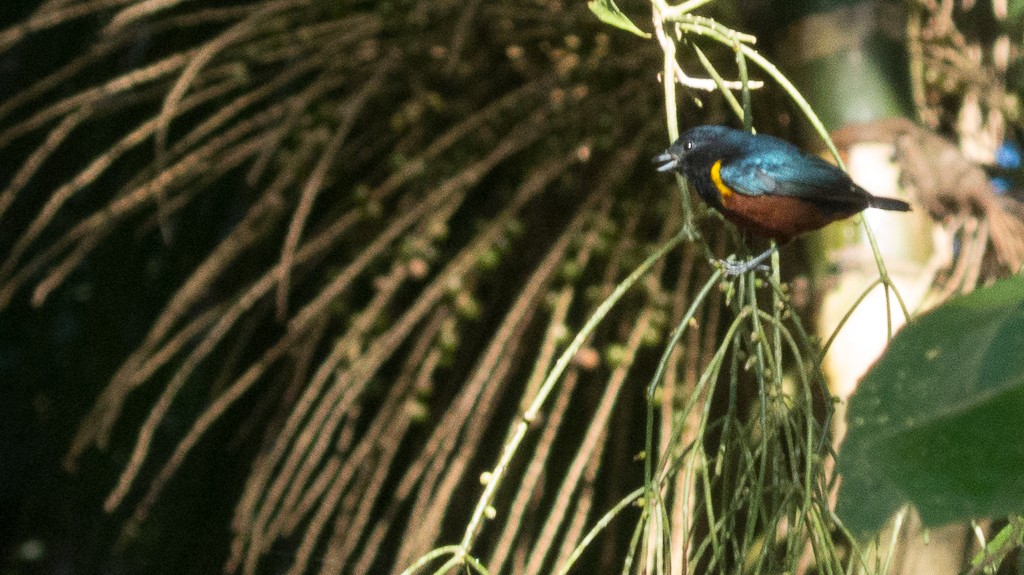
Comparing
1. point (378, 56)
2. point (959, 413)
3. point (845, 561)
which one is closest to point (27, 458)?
point (378, 56)

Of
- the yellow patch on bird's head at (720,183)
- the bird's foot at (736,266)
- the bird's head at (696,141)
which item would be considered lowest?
the bird's foot at (736,266)

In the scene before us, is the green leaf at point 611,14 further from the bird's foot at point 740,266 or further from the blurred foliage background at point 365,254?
the blurred foliage background at point 365,254

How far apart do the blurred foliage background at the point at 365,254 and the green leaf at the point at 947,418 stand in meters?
0.54

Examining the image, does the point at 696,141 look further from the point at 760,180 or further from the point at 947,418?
the point at 947,418

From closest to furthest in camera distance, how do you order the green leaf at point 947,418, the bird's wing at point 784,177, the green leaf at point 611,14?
the green leaf at point 947,418 → the green leaf at point 611,14 → the bird's wing at point 784,177

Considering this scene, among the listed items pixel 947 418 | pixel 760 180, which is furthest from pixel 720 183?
pixel 947 418

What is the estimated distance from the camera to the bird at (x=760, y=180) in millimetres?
669

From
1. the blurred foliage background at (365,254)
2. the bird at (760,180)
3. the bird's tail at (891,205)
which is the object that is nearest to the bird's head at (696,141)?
the bird at (760,180)

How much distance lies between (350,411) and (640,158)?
1.30 feet

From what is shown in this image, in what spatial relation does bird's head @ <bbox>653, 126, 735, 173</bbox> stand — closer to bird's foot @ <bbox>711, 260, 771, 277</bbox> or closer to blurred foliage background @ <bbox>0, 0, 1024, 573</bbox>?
bird's foot @ <bbox>711, 260, 771, 277</bbox>

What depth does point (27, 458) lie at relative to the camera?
1.55 m

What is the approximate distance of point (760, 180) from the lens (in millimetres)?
681

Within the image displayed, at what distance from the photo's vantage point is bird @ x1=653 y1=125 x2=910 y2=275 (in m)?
0.67

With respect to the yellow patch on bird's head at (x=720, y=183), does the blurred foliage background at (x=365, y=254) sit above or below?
below
